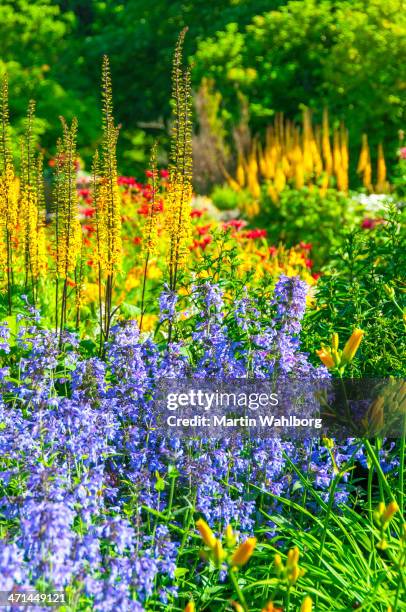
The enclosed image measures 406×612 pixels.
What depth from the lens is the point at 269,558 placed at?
355 centimetres

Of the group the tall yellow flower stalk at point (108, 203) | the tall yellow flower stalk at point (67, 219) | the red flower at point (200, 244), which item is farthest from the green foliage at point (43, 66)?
the tall yellow flower stalk at point (108, 203)

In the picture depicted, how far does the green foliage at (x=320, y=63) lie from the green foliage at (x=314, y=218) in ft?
16.4

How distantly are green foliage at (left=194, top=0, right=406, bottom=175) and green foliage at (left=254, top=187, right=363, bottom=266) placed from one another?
499cm

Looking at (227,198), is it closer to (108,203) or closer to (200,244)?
(200,244)

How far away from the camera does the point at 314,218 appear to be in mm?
9812

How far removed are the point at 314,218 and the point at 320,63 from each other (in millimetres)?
8072

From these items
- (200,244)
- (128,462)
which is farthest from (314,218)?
(128,462)

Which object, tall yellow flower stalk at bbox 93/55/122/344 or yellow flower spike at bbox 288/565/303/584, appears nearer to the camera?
yellow flower spike at bbox 288/565/303/584

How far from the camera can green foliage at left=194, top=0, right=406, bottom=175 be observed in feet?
→ 48.2

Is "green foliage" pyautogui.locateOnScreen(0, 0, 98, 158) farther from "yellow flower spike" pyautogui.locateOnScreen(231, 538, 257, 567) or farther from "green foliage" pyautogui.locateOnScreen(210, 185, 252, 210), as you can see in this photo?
"yellow flower spike" pyautogui.locateOnScreen(231, 538, 257, 567)

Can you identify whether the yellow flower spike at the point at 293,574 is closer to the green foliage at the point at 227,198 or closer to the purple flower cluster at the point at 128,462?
the purple flower cluster at the point at 128,462

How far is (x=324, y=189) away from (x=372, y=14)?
6.49 m

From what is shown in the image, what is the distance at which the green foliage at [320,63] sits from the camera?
1468 cm

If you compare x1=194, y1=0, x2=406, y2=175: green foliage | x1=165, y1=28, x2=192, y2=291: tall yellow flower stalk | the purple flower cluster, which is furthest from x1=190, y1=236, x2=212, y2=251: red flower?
x1=194, y1=0, x2=406, y2=175: green foliage
